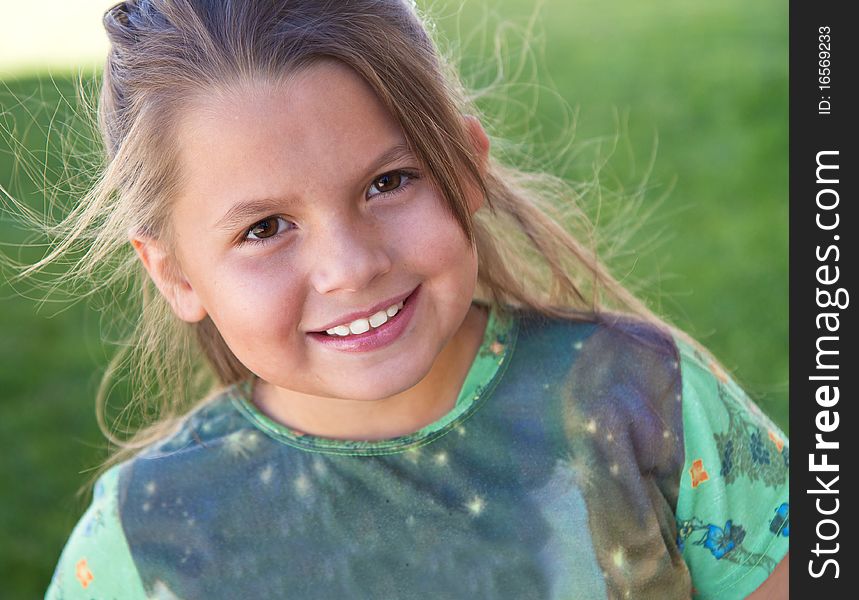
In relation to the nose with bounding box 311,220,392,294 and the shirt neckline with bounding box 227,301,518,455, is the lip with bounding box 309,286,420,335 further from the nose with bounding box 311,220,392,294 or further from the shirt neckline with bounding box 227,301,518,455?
the shirt neckline with bounding box 227,301,518,455

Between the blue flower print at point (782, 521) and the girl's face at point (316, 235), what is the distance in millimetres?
640

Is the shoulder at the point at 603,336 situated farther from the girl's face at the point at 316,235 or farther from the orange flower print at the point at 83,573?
the orange flower print at the point at 83,573

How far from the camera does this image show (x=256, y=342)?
1711 millimetres

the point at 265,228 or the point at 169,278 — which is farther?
the point at 169,278

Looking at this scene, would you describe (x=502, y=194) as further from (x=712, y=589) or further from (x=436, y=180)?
(x=712, y=589)

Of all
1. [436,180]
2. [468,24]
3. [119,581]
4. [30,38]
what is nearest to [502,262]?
[436,180]

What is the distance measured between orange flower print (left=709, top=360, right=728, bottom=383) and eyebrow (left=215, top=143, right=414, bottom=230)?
0.67 metres

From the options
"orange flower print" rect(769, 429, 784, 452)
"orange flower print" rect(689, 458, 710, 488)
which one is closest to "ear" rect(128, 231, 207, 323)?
"orange flower print" rect(689, 458, 710, 488)

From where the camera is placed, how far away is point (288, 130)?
158 centimetres

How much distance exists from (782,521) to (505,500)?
1.54 feet

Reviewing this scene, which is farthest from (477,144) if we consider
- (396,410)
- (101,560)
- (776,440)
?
(101,560)

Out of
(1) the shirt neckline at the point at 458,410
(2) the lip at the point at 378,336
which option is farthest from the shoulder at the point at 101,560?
(2) the lip at the point at 378,336

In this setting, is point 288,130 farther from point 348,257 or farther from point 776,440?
point 776,440

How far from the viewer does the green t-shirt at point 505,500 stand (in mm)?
1835
